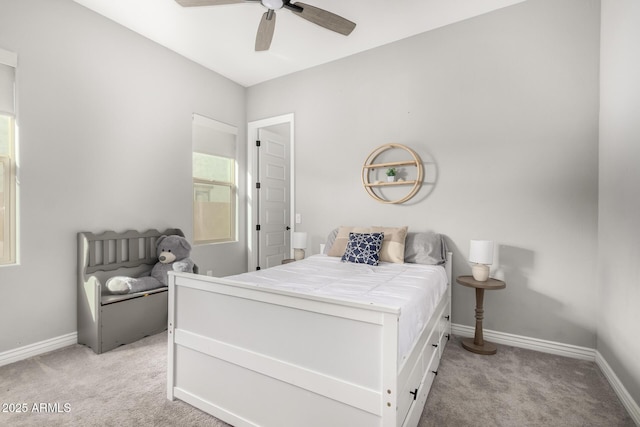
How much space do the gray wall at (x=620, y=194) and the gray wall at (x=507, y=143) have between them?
0.51ft

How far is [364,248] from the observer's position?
284 cm

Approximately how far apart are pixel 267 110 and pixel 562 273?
3.86 metres

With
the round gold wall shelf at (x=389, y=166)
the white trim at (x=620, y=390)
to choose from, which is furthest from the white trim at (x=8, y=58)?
the white trim at (x=620, y=390)

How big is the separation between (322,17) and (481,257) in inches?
91.0

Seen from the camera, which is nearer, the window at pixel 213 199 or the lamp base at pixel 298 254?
the lamp base at pixel 298 254

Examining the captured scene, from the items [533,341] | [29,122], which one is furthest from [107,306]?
[533,341]

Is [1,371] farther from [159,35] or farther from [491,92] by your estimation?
[491,92]

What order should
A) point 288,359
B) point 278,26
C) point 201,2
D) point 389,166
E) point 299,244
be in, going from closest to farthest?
point 288,359 → point 201,2 → point 278,26 → point 389,166 → point 299,244

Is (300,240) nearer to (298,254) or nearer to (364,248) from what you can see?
(298,254)

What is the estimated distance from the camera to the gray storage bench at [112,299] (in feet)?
8.16

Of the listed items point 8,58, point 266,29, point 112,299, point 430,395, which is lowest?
point 430,395

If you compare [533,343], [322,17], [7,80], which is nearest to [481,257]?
[533,343]

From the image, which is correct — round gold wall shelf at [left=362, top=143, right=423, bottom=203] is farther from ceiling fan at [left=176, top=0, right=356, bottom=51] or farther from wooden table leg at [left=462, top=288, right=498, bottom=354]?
ceiling fan at [left=176, top=0, right=356, bottom=51]

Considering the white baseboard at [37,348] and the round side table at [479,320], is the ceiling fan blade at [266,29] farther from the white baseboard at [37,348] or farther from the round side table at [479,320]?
the white baseboard at [37,348]
